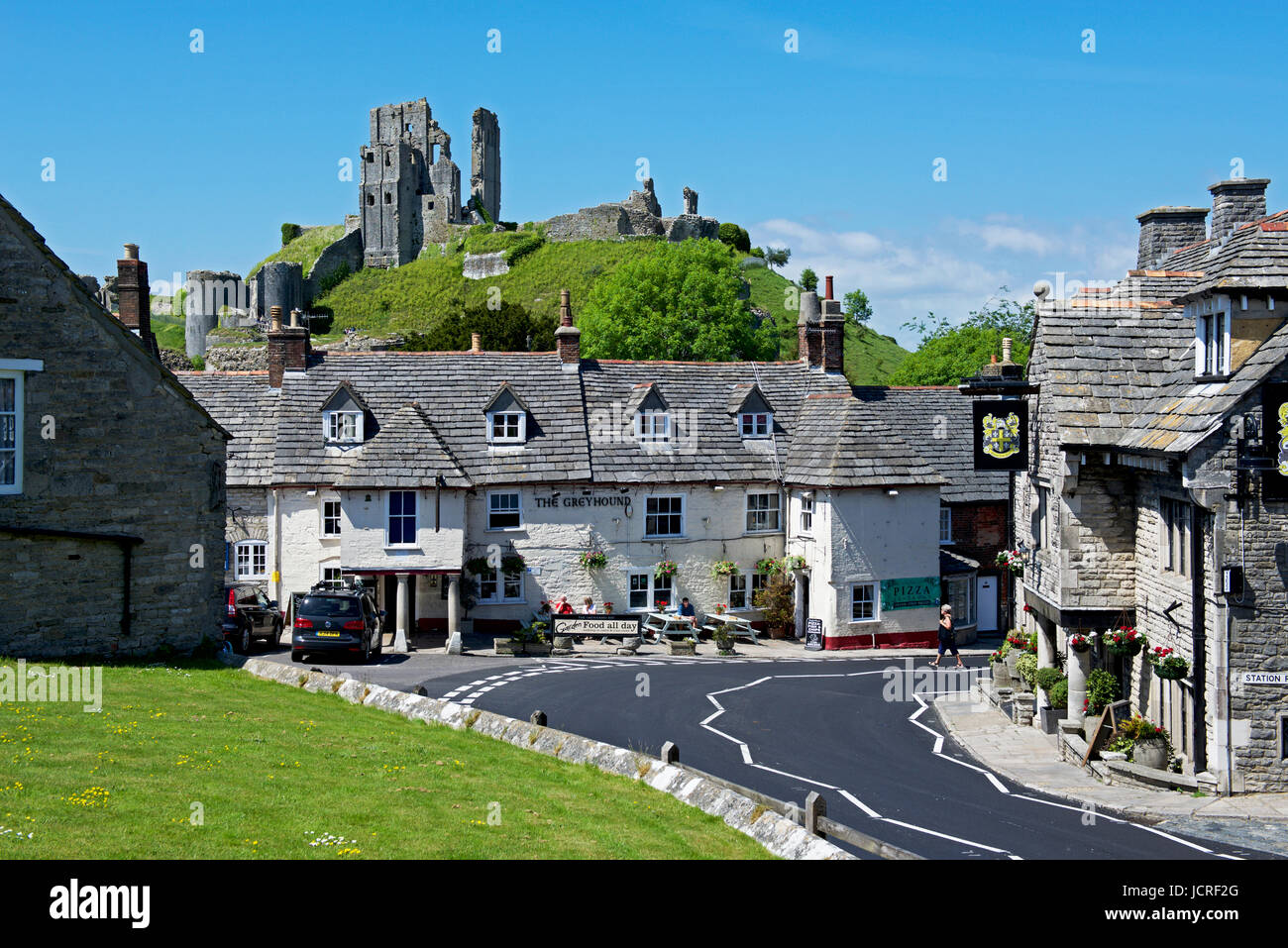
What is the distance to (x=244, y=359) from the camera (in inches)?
3711

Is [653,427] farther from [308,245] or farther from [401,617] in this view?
[308,245]

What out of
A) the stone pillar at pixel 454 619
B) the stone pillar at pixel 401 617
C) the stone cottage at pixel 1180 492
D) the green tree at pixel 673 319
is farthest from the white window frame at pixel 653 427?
the green tree at pixel 673 319

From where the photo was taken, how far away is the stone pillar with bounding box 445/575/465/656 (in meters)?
33.4

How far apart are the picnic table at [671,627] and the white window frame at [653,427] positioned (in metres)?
6.18

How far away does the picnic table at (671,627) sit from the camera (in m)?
36.2

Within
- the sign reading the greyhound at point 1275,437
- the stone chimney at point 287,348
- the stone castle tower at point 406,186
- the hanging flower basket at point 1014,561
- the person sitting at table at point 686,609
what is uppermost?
the stone castle tower at point 406,186

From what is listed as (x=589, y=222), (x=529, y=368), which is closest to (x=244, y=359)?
(x=589, y=222)

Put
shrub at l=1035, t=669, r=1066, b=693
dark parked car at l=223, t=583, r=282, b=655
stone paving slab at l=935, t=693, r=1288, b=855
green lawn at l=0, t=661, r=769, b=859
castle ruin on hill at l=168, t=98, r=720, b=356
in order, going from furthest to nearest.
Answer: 1. castle ruin on hill at l=168, t=98, r=720, b=356
2. dark parked car at l=223, t=583, r=282, b=655
3. shrub at l=1035, t=669, r=1066, b=693
4. stone paving slab at l=935, t=693, r=1288, b=855
5. green lawn at l=0, t=661, r=769, b=859

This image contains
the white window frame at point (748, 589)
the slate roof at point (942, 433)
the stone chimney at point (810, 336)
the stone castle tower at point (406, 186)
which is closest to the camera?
the white window frame at point (748, 589)

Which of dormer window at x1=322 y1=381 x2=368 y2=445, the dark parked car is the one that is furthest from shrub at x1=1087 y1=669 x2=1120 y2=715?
dormer window at x1=322 y1=381 x2=368 y2=445

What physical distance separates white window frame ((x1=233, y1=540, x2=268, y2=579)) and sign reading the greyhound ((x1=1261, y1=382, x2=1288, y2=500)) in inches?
1159

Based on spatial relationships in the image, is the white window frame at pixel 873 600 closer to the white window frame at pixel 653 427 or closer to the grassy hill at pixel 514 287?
the white window frame at pixel 653 427

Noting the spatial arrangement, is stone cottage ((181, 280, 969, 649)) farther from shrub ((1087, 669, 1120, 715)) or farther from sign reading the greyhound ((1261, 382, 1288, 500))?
sign reading the greyhound ((1261, 382, 1288, 500))

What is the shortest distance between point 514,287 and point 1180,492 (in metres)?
92.9
